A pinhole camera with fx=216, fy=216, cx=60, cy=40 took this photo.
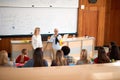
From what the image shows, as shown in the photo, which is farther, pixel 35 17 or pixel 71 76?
pixel 35 17

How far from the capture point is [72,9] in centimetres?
820

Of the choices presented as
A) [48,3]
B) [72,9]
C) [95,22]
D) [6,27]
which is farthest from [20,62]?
[95,22]

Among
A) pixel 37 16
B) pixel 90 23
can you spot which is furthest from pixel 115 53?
pixel 90 23

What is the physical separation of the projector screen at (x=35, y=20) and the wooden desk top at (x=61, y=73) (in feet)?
21.2

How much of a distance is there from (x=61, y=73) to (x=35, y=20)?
681 centimetres

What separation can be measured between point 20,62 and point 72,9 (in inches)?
173

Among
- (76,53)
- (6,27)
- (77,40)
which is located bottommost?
(76,53)

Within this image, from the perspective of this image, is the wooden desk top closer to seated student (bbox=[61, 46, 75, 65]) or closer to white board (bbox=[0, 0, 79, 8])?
seated student (bbox=[61, 46, 75, 65])

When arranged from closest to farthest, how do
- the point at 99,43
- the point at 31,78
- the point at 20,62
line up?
the point at 31,78 → the point at 20,62 → the point at 99,43

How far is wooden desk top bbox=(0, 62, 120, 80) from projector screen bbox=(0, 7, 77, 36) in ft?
21.2

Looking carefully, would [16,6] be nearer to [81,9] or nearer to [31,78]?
[81,9]

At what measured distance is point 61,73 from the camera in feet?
3.07

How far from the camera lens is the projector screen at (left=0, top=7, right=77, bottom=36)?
23.6ft

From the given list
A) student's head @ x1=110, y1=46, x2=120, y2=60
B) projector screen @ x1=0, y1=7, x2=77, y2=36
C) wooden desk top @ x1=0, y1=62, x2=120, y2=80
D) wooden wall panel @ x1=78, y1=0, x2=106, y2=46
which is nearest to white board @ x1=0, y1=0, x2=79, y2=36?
projector screen @ x1=0, y1=7, x2=77, y2=36
